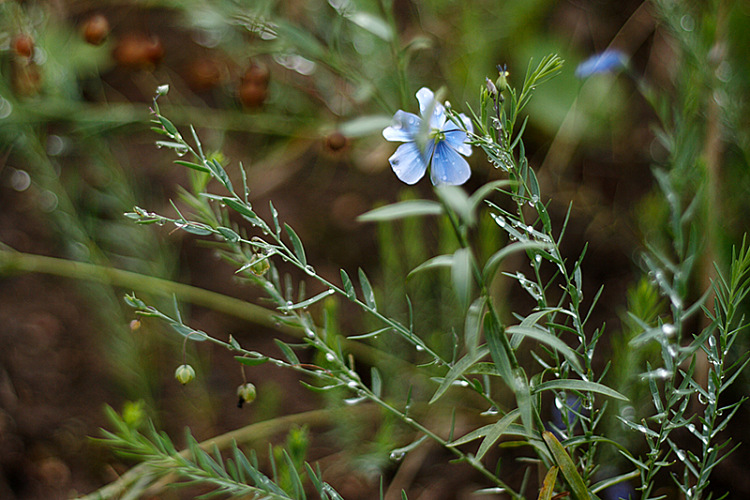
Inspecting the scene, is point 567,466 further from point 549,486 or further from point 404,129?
point 404,129

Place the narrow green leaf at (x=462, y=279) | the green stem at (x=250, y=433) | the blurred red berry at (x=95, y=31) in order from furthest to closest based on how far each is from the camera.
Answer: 1. the blurred red berry at (x=95, y=31)
2. the green stem at (x=250, y=433)
3. the narrow green leaf at (x=462, y=279)

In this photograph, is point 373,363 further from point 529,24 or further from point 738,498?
point 529,24

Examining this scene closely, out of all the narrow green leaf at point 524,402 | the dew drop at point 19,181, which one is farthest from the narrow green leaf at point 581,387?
the dew drop at point 19,181

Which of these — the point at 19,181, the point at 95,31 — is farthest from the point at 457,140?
the point at 19,181

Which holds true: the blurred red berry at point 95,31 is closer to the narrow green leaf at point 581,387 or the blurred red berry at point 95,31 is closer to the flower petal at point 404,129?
the flower petal at point 404,129

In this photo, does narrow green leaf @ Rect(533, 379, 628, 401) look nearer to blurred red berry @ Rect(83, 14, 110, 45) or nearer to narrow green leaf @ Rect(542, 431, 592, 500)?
narrow green leaf @ Rect(542, 431, 592, 500)


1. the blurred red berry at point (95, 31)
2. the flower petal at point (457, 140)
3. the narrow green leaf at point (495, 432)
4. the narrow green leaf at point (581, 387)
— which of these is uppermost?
the flower petal at point (457, 140)
